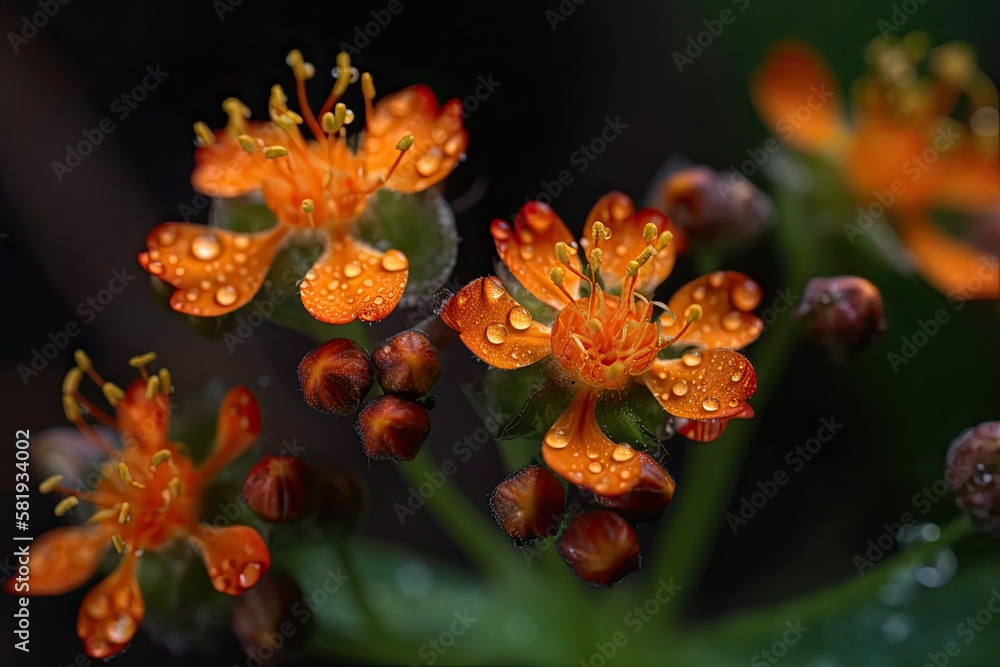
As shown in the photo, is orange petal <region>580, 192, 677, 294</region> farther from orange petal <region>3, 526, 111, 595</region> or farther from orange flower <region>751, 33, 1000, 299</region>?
orange petal <region>3, 526, 111, 595</region>

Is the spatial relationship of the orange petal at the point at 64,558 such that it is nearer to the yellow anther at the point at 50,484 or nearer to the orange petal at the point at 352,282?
the yellow anther at the point at 50,484

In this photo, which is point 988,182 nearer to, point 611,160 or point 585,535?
point 611,160

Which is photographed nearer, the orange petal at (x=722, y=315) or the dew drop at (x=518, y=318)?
the dew drop at (x=518, y=318)

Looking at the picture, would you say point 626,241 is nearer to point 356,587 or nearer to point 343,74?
point 343,74

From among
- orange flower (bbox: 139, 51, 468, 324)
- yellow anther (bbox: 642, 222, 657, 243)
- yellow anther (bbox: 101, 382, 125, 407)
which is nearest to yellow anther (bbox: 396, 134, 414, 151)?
orange flower (bbox: 139, 51, 468, 324)

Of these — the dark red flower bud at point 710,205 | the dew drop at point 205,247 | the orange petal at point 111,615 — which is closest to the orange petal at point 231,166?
the dew drop at point 205,247

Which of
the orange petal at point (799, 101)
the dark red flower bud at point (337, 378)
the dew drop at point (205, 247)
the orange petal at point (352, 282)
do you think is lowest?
the orange petal at point (799, 101)

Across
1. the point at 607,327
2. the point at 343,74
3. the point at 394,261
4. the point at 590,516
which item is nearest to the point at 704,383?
the point at 607,327
